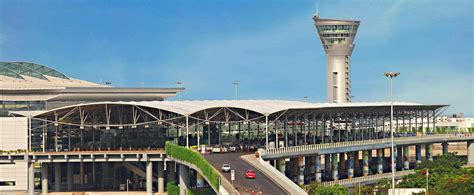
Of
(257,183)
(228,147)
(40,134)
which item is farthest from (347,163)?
(257,183)

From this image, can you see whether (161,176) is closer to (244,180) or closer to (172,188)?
(172,188)

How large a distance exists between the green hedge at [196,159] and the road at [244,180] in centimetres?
276

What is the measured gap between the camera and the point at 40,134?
154 metres

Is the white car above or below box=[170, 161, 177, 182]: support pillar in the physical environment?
above

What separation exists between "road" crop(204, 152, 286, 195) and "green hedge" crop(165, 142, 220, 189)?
2.76m

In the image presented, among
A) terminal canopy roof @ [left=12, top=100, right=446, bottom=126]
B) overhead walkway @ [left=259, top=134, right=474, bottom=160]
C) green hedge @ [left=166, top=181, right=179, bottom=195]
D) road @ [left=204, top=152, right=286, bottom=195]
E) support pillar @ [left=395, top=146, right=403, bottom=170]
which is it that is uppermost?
terminal canopy roof @ [left=12, top=100, right=446, bottom=126]

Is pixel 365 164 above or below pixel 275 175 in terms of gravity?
below

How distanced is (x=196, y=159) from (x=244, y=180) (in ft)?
32.2

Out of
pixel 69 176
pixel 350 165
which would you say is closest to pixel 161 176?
pixel 69 176

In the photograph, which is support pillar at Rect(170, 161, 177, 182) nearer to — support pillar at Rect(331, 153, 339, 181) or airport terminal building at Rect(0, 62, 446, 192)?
airport terminal building at Rect(0, 62, 446, 192)

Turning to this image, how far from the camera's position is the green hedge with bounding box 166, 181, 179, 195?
136 m

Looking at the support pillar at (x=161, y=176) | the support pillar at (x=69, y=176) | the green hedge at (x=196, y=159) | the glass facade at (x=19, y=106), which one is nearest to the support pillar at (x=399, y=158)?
the support pillar at (x=161, y=176)

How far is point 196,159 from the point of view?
11344cm

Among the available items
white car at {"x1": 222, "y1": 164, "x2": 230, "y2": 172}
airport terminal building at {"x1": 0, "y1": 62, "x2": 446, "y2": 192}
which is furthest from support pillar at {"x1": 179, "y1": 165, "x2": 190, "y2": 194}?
white car at {"x1": 222, "y1": 164, "x2": 230, "y2": 172}
